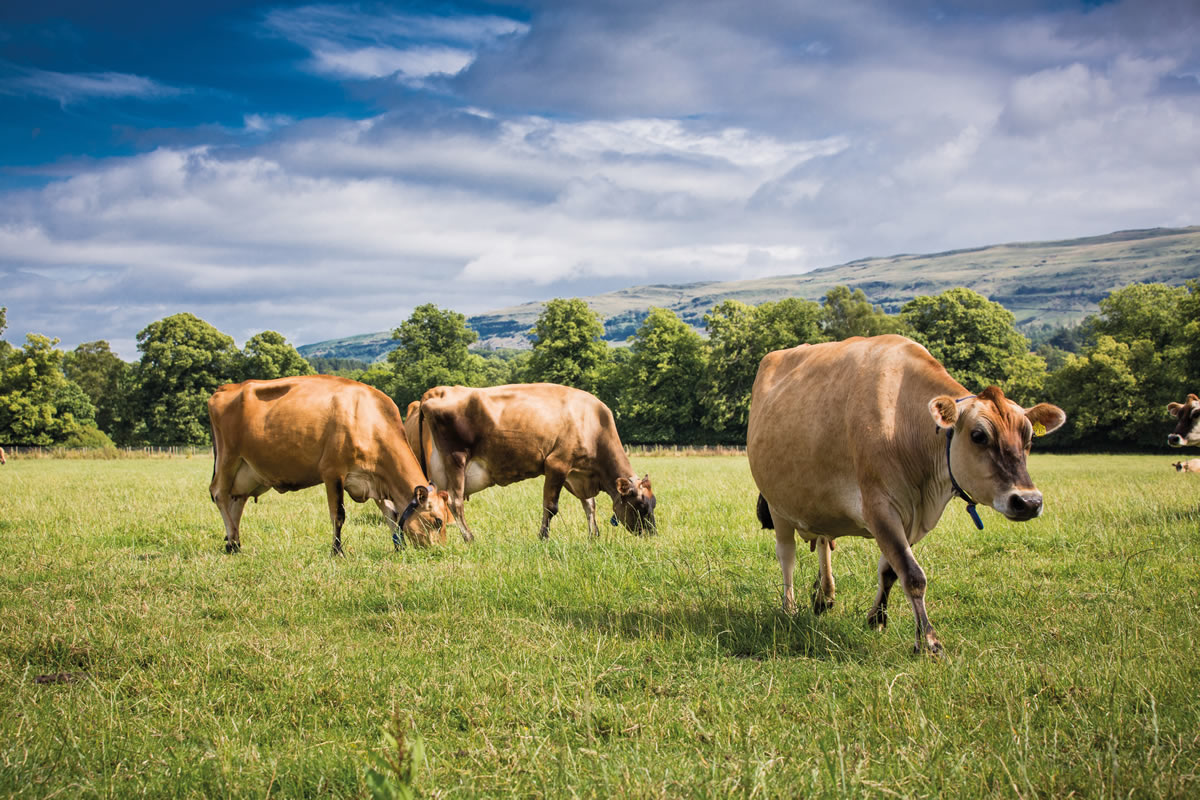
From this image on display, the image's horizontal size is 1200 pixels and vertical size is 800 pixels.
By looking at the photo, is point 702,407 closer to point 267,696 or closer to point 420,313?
point 420,313

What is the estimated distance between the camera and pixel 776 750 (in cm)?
393

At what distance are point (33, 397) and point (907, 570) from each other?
247 feet

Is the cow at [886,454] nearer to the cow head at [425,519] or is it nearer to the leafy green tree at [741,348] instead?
the cow head at [425,519]

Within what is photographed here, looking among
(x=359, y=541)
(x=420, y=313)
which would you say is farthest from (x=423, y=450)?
(x=420, y=313)

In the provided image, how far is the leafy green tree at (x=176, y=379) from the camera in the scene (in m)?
65.8

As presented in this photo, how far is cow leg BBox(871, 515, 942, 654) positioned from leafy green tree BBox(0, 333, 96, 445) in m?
72.9

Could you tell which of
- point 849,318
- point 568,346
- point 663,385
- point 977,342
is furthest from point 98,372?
point 977,342

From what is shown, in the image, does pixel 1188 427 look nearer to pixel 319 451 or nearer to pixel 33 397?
pixel 319 451

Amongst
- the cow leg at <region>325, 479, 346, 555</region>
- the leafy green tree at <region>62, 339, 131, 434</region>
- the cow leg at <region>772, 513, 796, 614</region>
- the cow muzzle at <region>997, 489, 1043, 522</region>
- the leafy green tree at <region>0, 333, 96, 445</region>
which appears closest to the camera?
the cow muzzle at <region>997, 489, 1043, 522</region>

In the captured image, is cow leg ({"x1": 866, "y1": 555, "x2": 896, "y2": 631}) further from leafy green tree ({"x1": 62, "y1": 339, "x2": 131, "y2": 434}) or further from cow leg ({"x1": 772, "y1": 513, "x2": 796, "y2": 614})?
leafy green tree ({"x1": 62, "y1": 339, "x2": 131, "y2": 434})

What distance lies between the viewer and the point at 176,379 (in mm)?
67062

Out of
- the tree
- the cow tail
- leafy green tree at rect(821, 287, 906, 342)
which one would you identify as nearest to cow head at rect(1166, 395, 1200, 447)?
the cow tail

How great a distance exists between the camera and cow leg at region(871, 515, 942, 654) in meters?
5.55

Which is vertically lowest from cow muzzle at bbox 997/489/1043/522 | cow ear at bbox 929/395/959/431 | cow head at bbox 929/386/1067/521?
cow muzzle at bbox 997/489/1043/522
